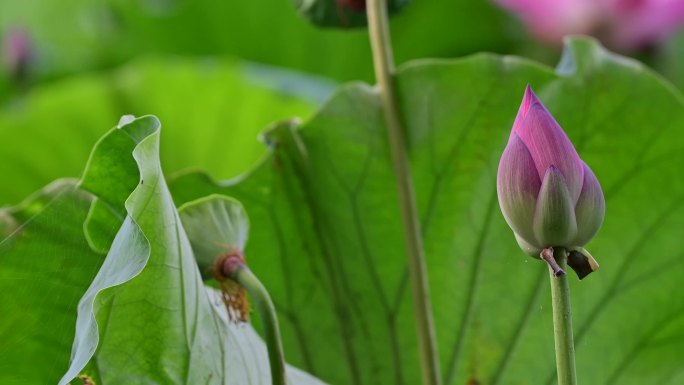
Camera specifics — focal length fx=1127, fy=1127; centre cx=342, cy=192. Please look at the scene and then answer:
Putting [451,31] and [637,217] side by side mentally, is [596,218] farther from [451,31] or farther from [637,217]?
[451,31]

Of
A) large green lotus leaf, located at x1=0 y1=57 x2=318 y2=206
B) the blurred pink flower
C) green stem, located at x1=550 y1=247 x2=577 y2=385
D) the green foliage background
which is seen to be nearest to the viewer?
green stem, located at x1=550 y1=247 x2=577 y2=385

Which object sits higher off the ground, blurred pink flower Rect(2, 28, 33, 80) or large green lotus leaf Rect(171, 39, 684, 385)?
blurred pink flower Rect(2, 28, 33, 80)

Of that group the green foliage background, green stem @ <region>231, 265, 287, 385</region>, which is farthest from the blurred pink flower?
green stem @ <region>231, 265, 287, 385</region>

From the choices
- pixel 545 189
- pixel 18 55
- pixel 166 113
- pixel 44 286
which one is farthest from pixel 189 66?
pixel 545 189

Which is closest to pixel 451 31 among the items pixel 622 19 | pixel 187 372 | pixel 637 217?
pixel 622 19

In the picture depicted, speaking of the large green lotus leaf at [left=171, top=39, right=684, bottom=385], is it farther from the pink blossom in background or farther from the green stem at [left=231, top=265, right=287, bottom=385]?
the pink blossom in background

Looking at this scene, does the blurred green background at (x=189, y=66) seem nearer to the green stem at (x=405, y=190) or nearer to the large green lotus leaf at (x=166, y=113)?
the large green lotus leaf at (x=166, y=113)

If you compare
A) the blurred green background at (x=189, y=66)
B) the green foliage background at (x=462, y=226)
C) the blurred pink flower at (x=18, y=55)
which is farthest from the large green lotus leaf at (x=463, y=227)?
the blurred pink flower at (x=18, y=55)
